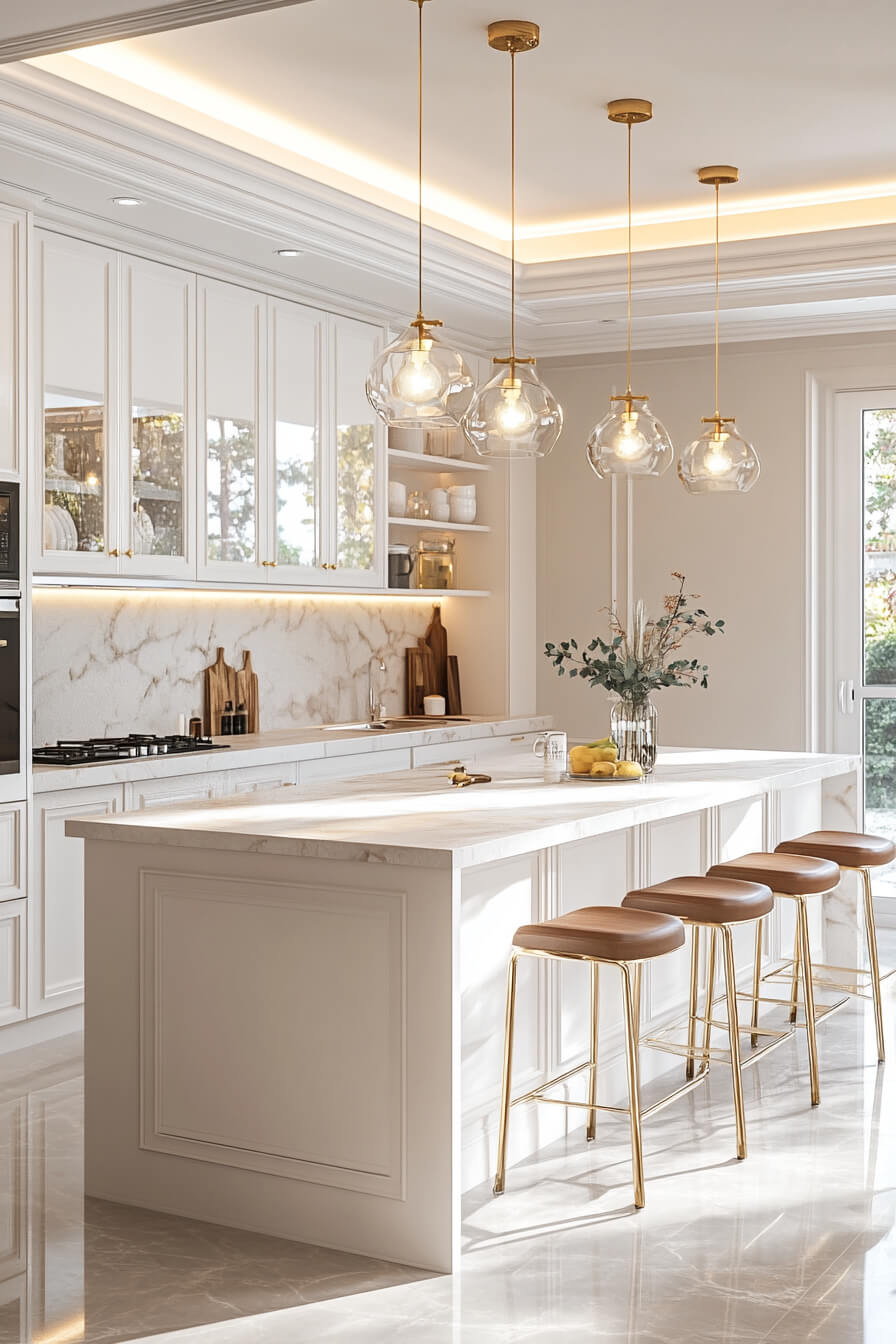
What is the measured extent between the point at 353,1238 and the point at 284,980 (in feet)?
1.86

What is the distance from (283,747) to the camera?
18.4ft

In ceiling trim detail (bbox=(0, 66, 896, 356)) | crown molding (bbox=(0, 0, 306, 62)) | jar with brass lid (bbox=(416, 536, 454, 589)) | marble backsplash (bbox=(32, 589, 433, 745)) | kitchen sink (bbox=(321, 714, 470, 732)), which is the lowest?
kitchen sink (bbox=(321, 714, 470, 732))

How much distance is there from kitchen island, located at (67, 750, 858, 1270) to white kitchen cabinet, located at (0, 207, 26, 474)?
156 cm

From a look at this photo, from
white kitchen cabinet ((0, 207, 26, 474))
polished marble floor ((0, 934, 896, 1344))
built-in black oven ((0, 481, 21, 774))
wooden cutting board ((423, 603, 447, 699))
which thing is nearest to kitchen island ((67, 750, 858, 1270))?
polished marble floor ((0, 934, 896, 1344))

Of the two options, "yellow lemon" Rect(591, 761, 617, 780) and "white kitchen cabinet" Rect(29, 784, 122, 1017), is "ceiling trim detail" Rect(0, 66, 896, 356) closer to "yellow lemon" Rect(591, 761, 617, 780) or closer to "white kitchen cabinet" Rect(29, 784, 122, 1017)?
"white kitchen cabinet" Rect(29, 784, 122, 1017)

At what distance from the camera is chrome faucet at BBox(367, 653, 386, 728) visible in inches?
279

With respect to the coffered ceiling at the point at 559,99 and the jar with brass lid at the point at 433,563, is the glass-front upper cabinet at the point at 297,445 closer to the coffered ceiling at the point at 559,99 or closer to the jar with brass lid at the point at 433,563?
the coffered ceiling at the point at 559,99

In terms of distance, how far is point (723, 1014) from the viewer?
5.02 metres

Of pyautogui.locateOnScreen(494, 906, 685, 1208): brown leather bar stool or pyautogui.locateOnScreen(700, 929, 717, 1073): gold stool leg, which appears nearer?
pyautogui.locateOnScreen(494, 906, 685, 1208): brown leather bar stool

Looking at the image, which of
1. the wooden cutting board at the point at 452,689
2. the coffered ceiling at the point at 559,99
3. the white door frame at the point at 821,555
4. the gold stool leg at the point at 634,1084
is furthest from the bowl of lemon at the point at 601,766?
the wooden cutting board at the point at 452,689

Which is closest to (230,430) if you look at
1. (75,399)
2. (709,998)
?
(75,399)

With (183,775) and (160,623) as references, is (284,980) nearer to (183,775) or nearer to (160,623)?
(183,775)

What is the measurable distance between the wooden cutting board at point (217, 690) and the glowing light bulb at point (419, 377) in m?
2.78

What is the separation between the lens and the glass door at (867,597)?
7.14m
